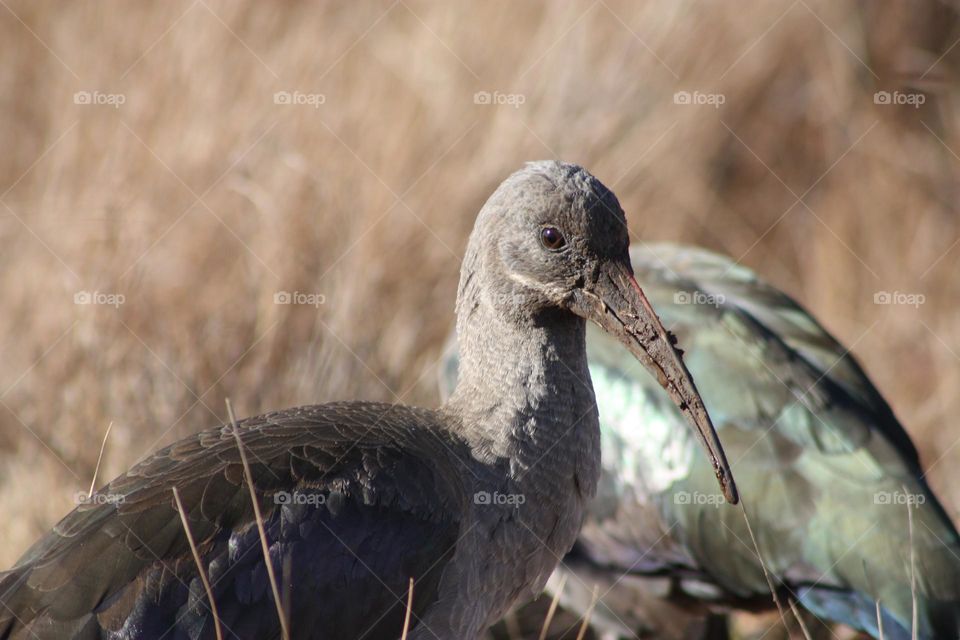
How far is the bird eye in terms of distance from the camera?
11.2 ft

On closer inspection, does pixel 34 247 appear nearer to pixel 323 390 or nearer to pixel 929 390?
pixel 323 390

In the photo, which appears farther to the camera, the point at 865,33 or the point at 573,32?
the point at 865,33

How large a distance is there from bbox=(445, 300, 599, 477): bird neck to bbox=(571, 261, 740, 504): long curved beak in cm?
19

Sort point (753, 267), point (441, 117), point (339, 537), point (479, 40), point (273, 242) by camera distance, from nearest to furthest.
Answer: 1. point (339, 537)
2. point (273, 242)
3. point (441, 117)
4. point (479, 40)
5. point (753, 267)

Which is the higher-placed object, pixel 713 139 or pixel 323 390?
pixel 713 139

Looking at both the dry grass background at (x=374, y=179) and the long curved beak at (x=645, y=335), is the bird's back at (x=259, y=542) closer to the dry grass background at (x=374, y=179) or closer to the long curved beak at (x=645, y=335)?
the long curved beak at (x=645, y=335)

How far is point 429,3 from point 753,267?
2467mm

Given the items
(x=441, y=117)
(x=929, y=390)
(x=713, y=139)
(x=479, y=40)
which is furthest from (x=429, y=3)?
(x=929, y=390)

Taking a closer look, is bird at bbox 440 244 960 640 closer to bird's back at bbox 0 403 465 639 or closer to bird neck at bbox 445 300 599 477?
bird neck at bbox 445 300 599 477

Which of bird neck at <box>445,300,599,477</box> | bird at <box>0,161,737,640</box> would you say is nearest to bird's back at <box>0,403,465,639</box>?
bird at <box>0,161,737,640</box>

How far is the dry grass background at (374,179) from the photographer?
17.5 feet

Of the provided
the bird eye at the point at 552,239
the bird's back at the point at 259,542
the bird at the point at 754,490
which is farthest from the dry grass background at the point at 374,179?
the bird eye at the point at 552,239

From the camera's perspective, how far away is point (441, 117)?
20.2ft

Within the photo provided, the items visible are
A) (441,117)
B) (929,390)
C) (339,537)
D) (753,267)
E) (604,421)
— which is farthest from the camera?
(753,267)
